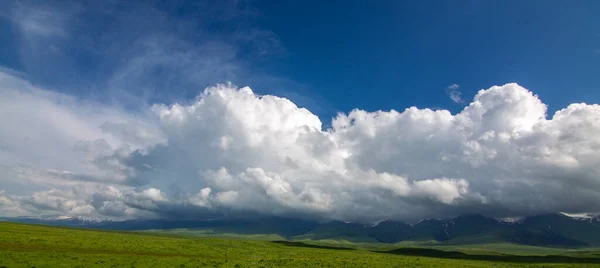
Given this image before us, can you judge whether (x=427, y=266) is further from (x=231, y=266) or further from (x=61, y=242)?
(x=61, y=242)

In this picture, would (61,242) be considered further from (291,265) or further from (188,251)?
(291,265)

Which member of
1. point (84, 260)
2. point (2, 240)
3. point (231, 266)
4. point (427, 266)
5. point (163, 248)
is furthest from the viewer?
point (163, 248)

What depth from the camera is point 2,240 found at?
68.7m

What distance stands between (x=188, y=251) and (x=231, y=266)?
1505 inches

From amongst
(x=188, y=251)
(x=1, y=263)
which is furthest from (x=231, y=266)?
(x=188, y=251)

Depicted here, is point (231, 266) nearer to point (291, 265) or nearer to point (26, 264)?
point (291, 265)

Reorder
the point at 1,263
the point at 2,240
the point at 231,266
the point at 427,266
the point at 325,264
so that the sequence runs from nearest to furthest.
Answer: the point at 1,263 → the point at 231,266 → the point at 2,240 → the point at 325,264 → the point at 427,266

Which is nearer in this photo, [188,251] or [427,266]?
[427,266]

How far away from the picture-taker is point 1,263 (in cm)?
4478

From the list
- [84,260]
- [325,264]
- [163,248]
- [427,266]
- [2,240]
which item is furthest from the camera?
[163,248]

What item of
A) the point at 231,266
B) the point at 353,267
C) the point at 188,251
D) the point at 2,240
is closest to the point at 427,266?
the point at 353,267

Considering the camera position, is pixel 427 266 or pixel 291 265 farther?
pixel 427 266

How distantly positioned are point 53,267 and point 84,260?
22.8 ft

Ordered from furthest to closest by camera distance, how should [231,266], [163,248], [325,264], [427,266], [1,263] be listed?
[163,248], [427,266], [325,264], [231,266], [1,263]
